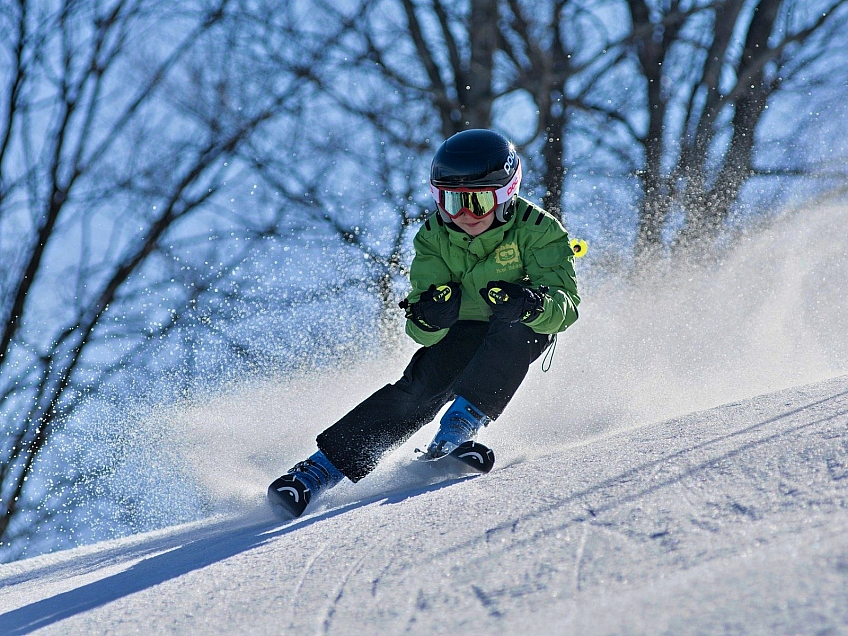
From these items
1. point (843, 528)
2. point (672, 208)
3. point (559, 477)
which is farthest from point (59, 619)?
point (672, 208)

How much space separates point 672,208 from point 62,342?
811cm

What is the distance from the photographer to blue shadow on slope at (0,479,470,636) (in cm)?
194

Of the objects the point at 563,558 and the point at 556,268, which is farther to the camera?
the point at 556,268

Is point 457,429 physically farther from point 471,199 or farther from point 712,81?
point 712,81

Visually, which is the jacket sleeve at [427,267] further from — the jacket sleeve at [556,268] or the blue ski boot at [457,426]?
the blue ski boot at [457,426]

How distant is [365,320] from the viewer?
9.17 m

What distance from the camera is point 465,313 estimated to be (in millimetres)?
3203

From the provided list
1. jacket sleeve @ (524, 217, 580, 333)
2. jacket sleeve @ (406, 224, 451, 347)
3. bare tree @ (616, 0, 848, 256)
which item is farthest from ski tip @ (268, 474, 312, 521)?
bare tree @ (616, 0, 848, 256)

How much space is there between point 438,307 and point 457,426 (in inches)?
16.2

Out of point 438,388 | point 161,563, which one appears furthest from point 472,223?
point 161,563

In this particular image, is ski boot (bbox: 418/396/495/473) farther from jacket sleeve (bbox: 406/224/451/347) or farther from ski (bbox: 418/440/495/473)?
jacket sleeve (bbox: 406/224/451/347)

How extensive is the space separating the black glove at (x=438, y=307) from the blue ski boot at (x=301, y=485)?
60cm

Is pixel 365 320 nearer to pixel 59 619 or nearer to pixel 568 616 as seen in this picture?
pixel 59 619

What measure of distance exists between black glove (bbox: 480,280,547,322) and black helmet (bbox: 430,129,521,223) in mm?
420
